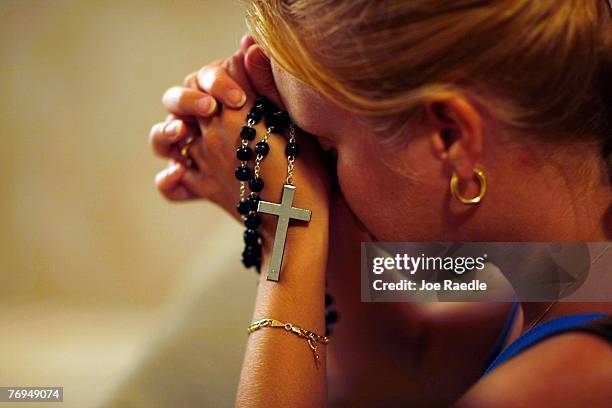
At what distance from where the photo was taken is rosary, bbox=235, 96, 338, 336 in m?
0.80

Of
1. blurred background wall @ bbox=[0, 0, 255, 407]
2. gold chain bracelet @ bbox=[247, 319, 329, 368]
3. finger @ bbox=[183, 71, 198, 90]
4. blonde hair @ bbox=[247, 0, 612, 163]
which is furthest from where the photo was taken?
blurred background wall @ bbox=[0, 0, 255, 407]

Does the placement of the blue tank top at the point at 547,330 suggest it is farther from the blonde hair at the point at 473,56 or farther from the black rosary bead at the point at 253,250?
the black rosary bead at the point at 253,250

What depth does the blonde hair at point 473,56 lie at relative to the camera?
0.60 m

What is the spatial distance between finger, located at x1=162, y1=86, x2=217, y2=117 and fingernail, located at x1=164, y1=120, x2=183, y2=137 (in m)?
0.02

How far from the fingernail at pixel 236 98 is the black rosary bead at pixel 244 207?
107mm

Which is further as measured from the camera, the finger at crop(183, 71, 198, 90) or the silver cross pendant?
the finger at crop(183, 71, 198, 90)

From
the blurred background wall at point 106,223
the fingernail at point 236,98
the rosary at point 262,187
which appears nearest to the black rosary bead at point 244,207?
the rosary at point 262,187

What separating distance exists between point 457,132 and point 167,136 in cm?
42

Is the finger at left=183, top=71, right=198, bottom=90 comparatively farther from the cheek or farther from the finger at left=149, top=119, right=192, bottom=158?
Answer: the cheek

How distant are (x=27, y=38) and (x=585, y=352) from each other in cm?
102

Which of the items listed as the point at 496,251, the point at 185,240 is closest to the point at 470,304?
the point at 496,251

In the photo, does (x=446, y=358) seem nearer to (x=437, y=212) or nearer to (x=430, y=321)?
(x=430, y=321)

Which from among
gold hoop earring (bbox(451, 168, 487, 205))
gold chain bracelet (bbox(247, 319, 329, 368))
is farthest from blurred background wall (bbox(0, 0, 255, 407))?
gold hoop earring (bbox(451, 168, 487, 205))

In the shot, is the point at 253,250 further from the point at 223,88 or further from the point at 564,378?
the point at 564,378
